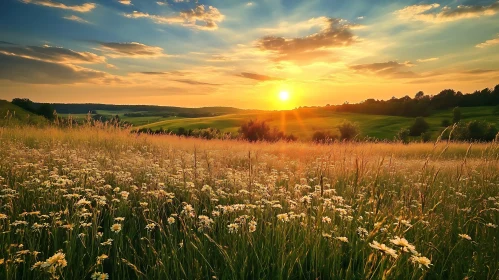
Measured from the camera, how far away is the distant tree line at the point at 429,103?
8775cm

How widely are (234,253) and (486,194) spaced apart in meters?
5.70

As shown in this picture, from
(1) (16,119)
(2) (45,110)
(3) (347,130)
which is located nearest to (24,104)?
(2) (45,110)

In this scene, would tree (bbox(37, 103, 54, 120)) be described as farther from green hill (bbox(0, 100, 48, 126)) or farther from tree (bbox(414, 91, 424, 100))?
tree (bbox(414, 91, 424, 100))

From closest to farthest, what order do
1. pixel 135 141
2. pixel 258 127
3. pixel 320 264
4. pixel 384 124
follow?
pixel 320 264, pixel 135 141, pixel 258 127, pixel 384 124

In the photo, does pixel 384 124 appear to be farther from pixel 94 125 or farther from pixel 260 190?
pixel 260 190

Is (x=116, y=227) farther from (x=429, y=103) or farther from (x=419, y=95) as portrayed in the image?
(x=419, y=95)

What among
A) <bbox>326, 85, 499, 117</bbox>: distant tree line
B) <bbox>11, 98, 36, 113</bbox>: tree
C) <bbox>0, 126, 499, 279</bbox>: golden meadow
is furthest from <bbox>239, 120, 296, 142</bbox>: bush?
<bbox>326, 85, 499, 117</bbox>: distant tree line

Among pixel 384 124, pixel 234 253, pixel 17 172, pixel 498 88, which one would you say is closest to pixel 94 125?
pixel 17 172

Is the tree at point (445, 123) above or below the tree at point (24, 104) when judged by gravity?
below

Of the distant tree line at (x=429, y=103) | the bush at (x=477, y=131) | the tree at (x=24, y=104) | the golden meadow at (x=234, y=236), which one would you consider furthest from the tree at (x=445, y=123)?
the tree at (x=24, y=104)

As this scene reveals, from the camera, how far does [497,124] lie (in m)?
61.5

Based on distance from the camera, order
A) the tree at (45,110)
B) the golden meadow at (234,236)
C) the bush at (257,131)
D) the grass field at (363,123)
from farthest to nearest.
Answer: the grass field at (363,123), the tree at (45,110), the bush at (257,131), the golden meadow at (234,236)

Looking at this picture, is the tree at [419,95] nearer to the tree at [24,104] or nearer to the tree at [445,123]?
the tree at [445,123]

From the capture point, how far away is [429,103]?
301ft
